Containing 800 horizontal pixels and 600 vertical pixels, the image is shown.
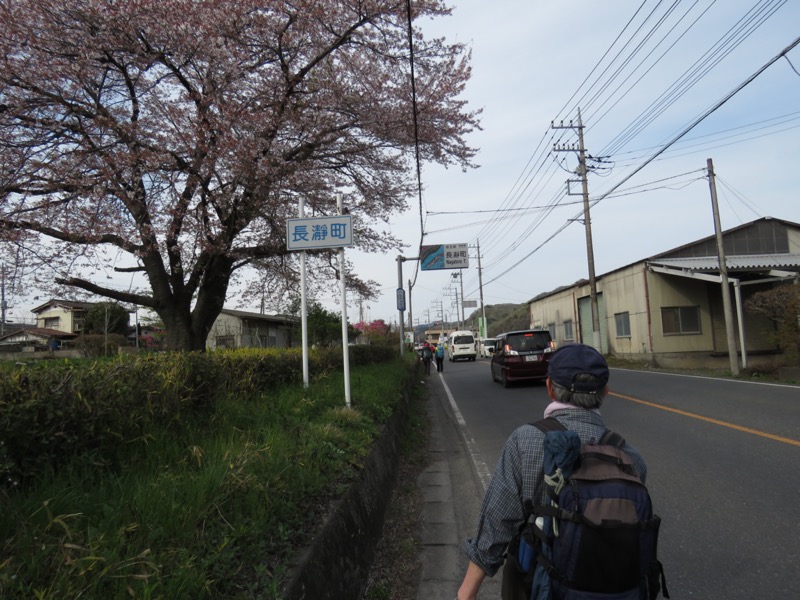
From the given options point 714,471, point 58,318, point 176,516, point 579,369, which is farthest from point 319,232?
point 58,318

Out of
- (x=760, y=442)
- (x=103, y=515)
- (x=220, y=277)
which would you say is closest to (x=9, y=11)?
(x=220, y=277)

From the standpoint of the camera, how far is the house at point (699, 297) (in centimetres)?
2422

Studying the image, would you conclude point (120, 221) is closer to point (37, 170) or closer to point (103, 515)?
point (37, 170)

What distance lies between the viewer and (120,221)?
10023 millimetres

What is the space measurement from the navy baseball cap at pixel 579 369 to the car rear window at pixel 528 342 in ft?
46.9

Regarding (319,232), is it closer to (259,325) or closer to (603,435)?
(603,435)

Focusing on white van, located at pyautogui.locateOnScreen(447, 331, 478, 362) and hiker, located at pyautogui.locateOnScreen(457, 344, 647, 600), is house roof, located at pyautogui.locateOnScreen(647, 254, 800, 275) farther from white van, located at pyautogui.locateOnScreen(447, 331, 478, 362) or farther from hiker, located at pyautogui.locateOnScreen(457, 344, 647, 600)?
hiker, located at pyautogui.locateOnScreen(457, 344, 647, 600)

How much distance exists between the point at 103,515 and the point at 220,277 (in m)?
10.1

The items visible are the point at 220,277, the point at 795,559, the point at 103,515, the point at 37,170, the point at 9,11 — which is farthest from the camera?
the point at 220,277

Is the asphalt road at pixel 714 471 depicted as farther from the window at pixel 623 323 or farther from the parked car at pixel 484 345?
the parked car at pixel 484 345

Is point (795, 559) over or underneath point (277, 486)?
underneath

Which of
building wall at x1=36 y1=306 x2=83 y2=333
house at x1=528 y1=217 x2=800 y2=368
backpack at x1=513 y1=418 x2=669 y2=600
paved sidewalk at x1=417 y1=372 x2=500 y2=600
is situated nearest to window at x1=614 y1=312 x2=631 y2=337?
house at x1=528 y1=217 x2=800 y2=368

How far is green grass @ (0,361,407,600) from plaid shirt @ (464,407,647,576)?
3.62 feet

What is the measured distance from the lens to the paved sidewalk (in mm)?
4035
